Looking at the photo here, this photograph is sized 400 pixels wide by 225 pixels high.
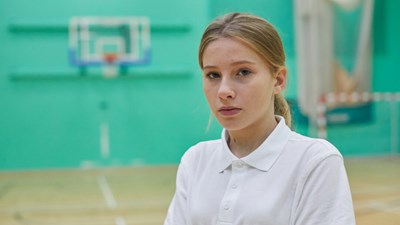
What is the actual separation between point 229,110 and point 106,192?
5.08 m

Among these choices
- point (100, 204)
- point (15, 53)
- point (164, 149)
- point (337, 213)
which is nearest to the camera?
point (337, 213)

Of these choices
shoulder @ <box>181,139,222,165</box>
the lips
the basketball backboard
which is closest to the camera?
the lips

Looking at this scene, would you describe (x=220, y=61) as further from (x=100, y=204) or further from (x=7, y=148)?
(x=7, y=148)

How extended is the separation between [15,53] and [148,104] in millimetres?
2022

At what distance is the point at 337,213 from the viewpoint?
119cm

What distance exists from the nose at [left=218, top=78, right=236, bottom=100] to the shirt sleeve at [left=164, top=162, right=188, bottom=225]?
0.29 metres

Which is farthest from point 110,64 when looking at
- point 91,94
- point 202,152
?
point 202,152

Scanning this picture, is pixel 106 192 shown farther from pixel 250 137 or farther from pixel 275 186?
pixel 275 186

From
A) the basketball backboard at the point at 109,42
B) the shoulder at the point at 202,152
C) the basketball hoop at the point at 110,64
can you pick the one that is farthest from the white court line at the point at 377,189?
the shoulder at the point at 202,152

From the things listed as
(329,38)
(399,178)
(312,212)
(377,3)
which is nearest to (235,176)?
(312,212)

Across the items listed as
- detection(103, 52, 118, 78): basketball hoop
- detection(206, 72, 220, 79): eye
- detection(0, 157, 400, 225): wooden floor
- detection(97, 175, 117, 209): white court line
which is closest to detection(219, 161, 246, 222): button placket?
detection(206, 72, 220, 79): eye

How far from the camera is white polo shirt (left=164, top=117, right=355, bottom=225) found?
3.97 feet

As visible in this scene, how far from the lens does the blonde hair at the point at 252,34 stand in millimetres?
1291

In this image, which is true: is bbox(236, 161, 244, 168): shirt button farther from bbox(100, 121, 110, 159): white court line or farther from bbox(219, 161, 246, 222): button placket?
bbox(100, 121, 110, 159): white court line
